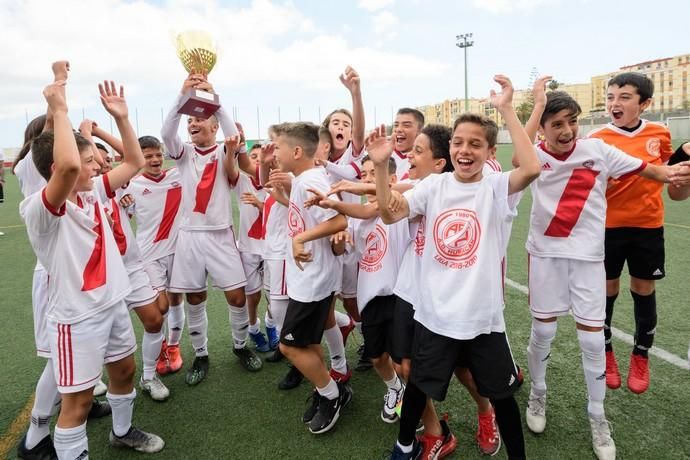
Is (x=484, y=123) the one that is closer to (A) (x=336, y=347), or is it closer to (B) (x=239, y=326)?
(A) (x=336, y=347)

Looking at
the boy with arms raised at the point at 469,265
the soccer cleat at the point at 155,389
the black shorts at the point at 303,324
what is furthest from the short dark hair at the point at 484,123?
the soccer cleat at the point at 155,389

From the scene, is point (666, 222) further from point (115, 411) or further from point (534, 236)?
point (115, 411)

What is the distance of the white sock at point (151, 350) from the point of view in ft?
10.6

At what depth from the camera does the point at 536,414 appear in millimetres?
2746

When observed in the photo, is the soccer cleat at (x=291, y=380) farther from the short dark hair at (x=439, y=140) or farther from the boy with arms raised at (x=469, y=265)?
the short dark hair at (x=439, y=140)

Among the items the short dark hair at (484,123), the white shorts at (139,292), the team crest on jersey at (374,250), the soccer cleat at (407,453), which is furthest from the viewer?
the white shorts at (139,292)

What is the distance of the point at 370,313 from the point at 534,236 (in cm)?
115

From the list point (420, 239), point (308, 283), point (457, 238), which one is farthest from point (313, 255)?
point (457, 238)

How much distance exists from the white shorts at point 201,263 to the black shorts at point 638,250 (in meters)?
2.89

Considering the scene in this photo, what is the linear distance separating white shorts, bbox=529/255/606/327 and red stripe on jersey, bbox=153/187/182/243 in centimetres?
293

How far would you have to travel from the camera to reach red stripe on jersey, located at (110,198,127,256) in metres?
3.19

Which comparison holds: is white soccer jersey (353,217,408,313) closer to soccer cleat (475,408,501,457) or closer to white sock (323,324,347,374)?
white sock (323,324,347,374)

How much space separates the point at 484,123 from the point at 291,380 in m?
2.36

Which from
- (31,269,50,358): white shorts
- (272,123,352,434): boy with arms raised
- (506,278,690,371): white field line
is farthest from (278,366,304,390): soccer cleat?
(506,278,690,371): white field line
